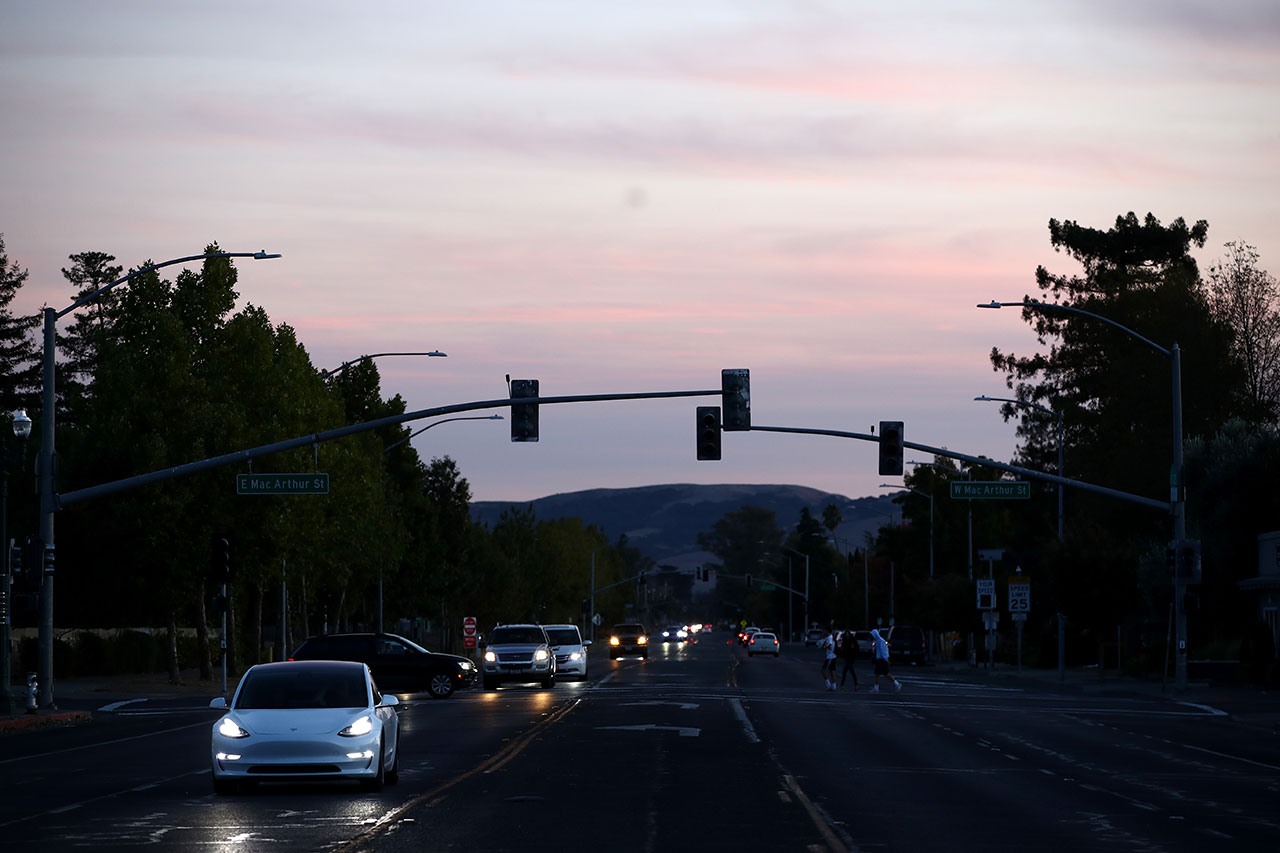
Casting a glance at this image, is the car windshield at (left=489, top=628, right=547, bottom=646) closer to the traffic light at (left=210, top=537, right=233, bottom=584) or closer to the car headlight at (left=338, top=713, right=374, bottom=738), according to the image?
the traffic light at (left=210, top=537, right=233, bottom=584)

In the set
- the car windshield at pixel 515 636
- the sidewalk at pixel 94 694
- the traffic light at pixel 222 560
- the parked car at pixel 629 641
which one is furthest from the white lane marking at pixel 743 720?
the parked car at pixel 629 641

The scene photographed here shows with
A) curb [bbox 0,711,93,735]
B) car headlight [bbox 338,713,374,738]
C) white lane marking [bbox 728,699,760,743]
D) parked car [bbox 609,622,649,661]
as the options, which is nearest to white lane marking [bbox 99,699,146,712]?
curb [bbox 0,711,93,735]

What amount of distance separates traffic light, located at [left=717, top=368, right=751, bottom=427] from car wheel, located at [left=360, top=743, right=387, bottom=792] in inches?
660

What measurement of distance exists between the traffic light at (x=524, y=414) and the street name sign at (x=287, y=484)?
7008 mm

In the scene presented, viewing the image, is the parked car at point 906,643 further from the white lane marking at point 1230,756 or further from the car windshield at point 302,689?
the car windshield at point 302,689

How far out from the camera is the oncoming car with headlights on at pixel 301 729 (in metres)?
18.4

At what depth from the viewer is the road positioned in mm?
15273

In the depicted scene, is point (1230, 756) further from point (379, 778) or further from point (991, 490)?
point (991, 490)

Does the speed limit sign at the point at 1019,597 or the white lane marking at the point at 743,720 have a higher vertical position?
the speed limit sign at the point at 1019,597

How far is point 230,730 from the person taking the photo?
60.7ft

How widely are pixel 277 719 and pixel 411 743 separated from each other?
28.6ft

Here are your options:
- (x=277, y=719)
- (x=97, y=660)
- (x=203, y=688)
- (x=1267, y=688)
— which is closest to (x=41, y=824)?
(x=277, y=719)

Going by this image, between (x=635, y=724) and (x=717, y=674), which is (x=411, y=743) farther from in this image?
(x=717, y=674)

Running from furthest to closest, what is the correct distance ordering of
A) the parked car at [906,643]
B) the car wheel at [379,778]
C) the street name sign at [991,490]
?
the parked car at [906,643]
the street name sign at [991,490]
the car wheel at [379,778]
